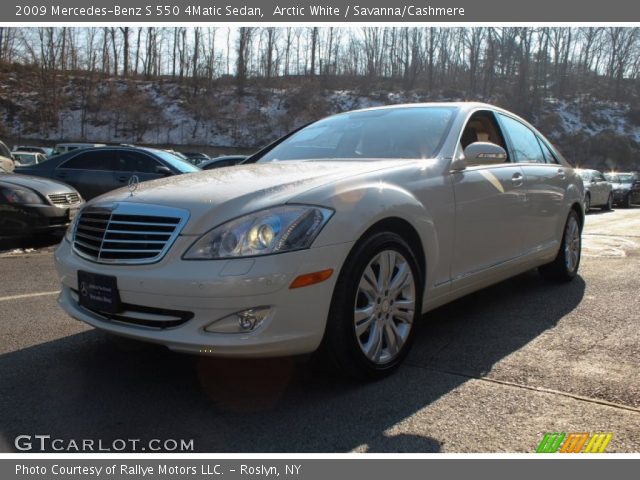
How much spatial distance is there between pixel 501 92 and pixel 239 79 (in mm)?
26374

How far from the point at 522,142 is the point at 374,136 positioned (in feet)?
5.17

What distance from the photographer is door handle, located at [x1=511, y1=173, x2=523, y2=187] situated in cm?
424

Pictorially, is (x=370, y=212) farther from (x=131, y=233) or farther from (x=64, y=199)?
(x=64, y=199)

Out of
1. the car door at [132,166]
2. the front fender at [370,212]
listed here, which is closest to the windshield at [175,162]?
the car door at [132,166]

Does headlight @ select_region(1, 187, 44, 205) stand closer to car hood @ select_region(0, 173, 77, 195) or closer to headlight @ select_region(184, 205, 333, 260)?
car hood @ select_region(0, 173, 77, 195)

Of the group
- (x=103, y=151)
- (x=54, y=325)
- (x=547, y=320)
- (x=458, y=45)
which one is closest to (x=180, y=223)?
(x=54, y=325)

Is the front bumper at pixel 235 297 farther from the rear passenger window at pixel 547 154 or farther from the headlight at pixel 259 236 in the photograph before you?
the rear passenger window at pixel 547 154

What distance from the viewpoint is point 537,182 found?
15.1ft

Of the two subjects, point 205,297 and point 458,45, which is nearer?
point 205,297

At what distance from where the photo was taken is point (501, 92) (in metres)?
56.7

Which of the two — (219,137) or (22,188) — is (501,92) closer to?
(219,137)

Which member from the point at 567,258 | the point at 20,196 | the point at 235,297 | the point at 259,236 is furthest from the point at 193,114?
the point at 235,297

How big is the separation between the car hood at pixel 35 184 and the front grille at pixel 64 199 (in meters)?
0.07

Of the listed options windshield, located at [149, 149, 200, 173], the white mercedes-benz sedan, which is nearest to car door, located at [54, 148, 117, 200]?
windshield, located at [149, 149, 200, 173]
